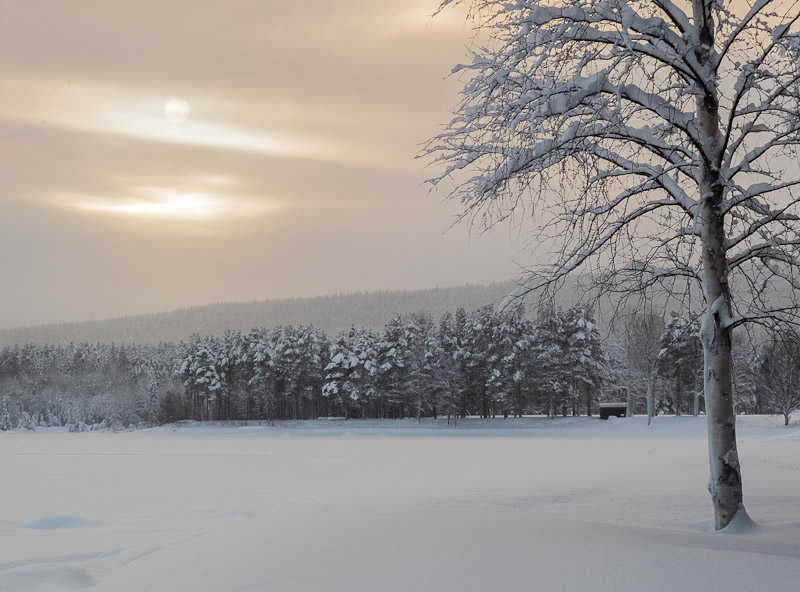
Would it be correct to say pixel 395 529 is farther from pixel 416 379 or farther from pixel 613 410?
pixel 416 379

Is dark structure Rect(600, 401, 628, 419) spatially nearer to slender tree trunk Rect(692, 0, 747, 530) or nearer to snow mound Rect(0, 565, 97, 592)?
slender tree trunk Rect(692, 0, 747, 530)

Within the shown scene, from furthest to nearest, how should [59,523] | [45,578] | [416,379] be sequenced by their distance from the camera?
1. [416,379]
2. [59,523]
3. [45,578]

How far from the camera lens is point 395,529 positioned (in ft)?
23.1

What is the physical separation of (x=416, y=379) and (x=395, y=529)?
60466 mm

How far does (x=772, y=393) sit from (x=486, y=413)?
30.2 meters

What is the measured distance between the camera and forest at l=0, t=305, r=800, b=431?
61156 millimetres

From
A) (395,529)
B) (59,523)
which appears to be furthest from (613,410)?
(395,529)

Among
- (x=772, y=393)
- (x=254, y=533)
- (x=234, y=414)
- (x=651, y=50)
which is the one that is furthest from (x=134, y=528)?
(x=234, y=414)

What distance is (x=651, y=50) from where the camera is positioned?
25.0 feet

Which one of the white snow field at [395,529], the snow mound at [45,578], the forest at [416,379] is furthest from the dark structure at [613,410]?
the snow mound at [45,578]

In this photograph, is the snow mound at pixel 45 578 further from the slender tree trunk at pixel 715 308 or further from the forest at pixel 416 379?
the forest at pixel 416 379

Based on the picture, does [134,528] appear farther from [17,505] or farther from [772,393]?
[772,393]

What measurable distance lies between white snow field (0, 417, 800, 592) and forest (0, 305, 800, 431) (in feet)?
104

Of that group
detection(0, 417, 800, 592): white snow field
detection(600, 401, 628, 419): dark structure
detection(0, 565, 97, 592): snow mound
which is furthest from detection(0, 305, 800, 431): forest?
detection(0, 565, 97, 592): snow mound
